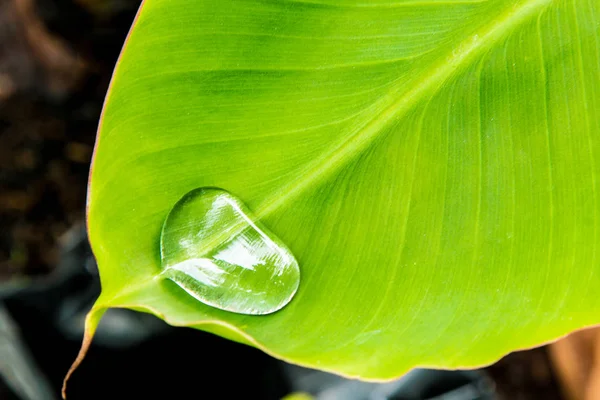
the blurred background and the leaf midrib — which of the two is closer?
the leaf midrib

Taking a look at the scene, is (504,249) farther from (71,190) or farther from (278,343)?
(71,190)

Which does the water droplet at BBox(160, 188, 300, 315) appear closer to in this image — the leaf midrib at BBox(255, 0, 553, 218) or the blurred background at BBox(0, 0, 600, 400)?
the leaf midrib at BBox(255, 0, 553, 218)

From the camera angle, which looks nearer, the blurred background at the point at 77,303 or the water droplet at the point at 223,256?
the water droplet at the point at 223,256

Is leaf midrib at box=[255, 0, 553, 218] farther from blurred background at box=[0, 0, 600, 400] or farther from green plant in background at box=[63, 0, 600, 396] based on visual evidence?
blurred background at box=[0, 0, 600, 400]

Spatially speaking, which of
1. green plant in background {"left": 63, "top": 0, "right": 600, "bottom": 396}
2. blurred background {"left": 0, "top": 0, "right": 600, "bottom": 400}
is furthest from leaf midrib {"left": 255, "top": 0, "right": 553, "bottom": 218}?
blurred background {"left": 0, "top": 0, "right": 600, "bottom": 400}

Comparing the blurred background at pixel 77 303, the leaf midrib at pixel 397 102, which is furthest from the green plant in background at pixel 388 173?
the blurred background at pixel 77 303

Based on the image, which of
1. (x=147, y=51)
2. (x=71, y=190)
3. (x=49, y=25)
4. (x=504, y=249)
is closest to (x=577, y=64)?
(x=504, y=249)

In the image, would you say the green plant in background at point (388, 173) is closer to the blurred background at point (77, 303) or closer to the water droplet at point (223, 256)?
the water droplet at point (223, 256)
